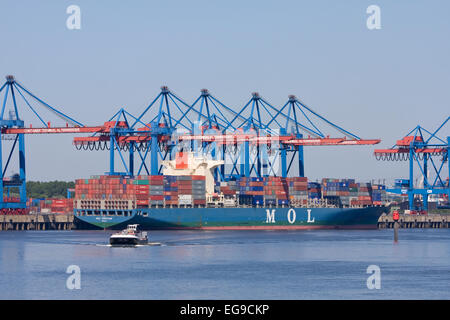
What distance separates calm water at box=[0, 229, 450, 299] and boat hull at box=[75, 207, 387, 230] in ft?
75.7

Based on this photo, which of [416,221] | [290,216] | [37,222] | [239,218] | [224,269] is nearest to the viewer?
[224,269]

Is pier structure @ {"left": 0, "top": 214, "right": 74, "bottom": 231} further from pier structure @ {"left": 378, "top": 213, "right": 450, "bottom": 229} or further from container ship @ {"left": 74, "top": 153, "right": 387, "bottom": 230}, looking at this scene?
pier structure @ {"left": 378, "top": 213, "right": 450, "bottom": 229}

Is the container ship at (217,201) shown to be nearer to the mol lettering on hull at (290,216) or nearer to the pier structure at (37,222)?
the mol lettering on hull at (290,216)

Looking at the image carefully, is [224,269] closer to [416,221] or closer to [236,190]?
[236,190]

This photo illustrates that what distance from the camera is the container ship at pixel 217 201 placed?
443ft

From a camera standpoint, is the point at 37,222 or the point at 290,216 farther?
the point at 290,216

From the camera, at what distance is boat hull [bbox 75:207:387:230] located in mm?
134375

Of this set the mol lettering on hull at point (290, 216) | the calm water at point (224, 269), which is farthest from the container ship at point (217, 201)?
the calm water at point (224, 269)

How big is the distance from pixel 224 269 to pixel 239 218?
222ft

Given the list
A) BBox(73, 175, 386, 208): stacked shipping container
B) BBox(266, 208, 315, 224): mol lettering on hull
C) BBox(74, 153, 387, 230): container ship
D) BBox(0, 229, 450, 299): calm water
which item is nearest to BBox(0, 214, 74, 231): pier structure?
BBox(74, 153, 387, 230): container ship

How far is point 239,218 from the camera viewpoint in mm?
143125

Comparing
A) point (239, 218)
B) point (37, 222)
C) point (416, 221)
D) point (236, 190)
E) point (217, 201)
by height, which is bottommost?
point (416, 221)

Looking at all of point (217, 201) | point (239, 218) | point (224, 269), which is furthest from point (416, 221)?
point (224, 269)
